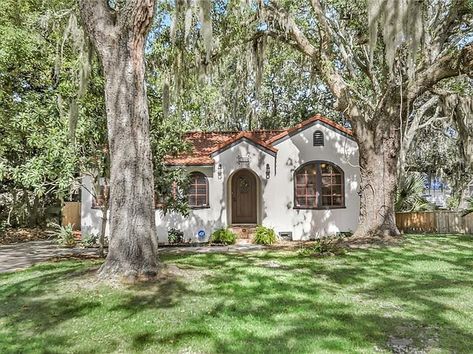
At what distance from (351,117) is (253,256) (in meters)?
5.37

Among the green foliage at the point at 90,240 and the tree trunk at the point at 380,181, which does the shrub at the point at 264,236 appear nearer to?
the tree trunk at the point at 380,181

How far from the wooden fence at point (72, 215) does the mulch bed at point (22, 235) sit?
39.7 inches

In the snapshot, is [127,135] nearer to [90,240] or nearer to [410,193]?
[90,240]

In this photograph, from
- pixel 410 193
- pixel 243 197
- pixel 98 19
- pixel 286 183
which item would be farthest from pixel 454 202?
pixel 98 19

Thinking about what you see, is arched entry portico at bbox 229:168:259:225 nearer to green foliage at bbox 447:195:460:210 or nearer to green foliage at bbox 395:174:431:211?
green foliage at bbox 395:174:431:211

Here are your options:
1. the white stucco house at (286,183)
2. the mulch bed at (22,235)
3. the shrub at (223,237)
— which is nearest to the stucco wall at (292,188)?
the white stucco house at (286,183)

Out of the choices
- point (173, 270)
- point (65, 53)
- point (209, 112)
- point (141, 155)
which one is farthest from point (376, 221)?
point (209, 112)

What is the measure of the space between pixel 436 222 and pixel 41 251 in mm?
13807

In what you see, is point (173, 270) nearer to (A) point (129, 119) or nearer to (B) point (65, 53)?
(A) point (129, 119)

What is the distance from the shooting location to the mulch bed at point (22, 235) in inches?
567

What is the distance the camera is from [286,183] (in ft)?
45.9

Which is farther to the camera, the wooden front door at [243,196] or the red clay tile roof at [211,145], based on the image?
the wooden front door at [243,196]

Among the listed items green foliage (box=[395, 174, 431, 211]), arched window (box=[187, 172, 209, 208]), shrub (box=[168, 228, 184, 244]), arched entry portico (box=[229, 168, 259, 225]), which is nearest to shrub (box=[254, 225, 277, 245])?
arched entry portico (box=[229, 168, 259, 225])

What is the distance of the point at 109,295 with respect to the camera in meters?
5.54
